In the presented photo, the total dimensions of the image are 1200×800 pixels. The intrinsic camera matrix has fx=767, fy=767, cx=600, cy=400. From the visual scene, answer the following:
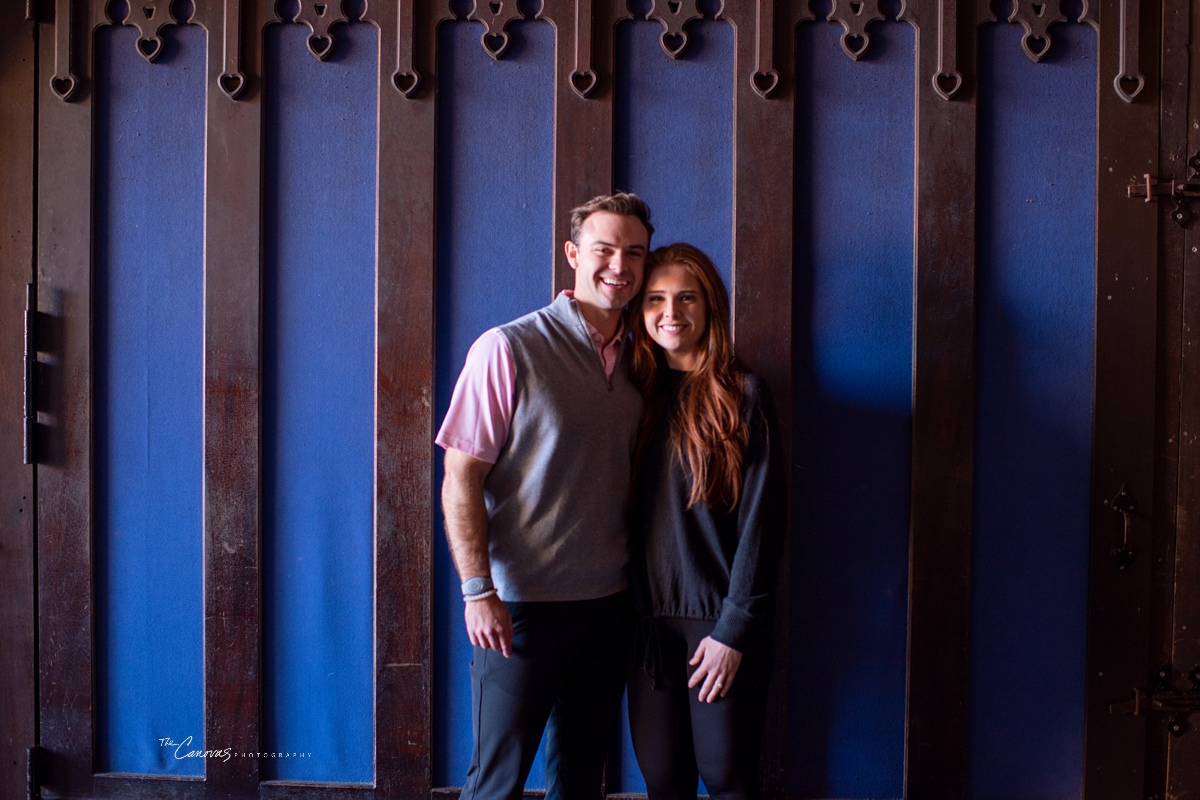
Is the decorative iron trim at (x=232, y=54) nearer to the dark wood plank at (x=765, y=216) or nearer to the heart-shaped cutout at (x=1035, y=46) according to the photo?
the dark wood plank at (x=765, y=216)

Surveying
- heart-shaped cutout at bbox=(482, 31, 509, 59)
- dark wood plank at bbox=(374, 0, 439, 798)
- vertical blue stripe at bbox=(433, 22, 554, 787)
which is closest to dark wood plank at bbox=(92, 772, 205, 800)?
dark wood plank at bbox=(374, 0, 439, 798)

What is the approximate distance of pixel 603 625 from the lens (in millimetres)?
1772

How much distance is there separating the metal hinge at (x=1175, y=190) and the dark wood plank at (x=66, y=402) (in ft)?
9.86

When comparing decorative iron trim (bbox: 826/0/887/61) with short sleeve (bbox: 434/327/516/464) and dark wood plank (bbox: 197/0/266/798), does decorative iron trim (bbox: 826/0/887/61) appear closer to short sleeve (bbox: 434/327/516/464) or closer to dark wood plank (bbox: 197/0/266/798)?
short sleeve (bbox: 434/327/516/464)

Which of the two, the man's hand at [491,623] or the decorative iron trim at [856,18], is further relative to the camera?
the decorative iron trim at [856,18]

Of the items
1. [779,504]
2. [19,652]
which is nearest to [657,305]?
[779,504]

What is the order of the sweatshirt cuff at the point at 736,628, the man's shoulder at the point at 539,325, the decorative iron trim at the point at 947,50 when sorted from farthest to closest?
1. the decorative iron trim at the point at 947,50
2. the man's shoulder at the point at 539,325
3. the sweatshirt cuff at the point at 736,628

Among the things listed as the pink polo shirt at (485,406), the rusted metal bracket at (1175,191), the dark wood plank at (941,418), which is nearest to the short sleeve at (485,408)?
the pink polo shirt at (485,406)

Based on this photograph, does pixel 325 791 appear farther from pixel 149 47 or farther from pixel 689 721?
pixel 149 47

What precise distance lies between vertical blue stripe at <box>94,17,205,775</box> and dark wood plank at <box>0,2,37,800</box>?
0.20 m

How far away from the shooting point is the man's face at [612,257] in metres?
1.75

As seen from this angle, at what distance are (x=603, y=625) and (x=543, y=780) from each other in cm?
76

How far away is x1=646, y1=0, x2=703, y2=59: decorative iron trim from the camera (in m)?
2.16

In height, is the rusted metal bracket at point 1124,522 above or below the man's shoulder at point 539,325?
below
